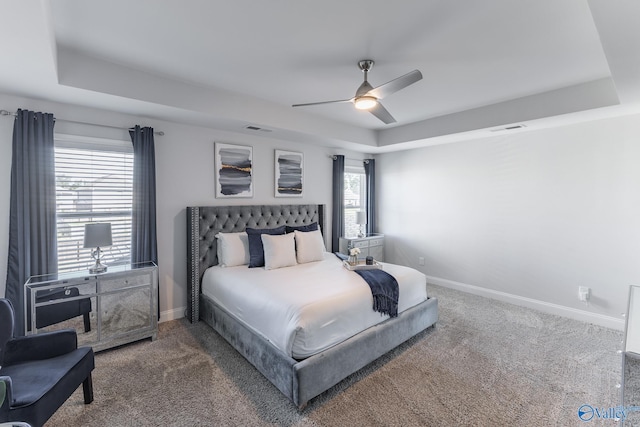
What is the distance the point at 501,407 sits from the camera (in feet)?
7.04

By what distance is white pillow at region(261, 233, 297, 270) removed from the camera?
3.49 m

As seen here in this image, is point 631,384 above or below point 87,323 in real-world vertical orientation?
above

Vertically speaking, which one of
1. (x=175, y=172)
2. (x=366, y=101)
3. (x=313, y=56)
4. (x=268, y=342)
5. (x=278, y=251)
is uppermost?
(x=313, y=56)

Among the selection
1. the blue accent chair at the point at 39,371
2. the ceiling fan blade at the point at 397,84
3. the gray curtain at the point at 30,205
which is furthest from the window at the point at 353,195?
the blue accent chair at the point at 39,371

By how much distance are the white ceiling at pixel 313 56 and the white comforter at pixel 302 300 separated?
188 cm

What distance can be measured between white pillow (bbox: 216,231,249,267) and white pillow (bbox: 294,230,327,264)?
2.17 feet

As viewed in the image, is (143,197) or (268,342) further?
(143,197)

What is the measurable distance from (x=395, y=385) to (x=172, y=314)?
275cm

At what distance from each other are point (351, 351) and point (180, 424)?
4.24 feet

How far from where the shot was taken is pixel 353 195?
5.85 metres

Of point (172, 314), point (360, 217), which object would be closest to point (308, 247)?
point (360, 217)

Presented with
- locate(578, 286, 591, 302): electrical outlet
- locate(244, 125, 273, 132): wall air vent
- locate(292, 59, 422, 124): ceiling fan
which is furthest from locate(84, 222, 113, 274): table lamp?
locate(578, 286, 591, 302): electrical outlet

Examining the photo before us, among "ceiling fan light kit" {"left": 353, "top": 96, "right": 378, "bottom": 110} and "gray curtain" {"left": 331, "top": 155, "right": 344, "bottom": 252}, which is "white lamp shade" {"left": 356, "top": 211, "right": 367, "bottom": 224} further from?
"ceiling fan light kit" {"left": 353, "top": 96, "right": 378, "bottom": 110}

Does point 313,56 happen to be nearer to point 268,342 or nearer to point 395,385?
point 268,342
